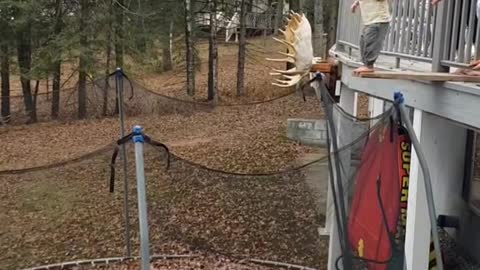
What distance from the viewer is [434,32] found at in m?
3.17

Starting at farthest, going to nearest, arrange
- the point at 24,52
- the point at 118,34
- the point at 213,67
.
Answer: the point at 213,67, the point at 118,34, the point at 24,52

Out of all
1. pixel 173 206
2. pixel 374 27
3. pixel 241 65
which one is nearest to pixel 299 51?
pixel 374 27

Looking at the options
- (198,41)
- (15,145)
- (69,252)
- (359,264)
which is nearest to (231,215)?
(69,252)

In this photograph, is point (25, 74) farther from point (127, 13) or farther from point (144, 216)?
point (144, 216)

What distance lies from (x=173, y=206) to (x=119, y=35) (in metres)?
8.91

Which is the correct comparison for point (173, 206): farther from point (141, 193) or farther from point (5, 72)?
point (5, 72)

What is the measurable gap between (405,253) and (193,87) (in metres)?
13.9

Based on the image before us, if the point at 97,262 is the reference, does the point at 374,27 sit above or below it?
above

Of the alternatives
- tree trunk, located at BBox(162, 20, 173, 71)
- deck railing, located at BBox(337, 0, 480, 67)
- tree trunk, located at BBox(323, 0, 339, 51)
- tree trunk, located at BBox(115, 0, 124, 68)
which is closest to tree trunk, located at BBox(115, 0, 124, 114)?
tree trunk, located at BBox(115, 0, 124, 68)

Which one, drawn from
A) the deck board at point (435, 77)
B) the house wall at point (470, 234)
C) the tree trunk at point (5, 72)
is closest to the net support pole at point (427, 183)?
the deck board at point (435, 77)

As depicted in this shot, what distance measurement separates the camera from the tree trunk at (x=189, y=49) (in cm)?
1688

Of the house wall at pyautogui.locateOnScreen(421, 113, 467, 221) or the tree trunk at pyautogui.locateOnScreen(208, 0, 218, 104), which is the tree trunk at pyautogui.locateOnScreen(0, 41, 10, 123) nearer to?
the tree trunk at pyautogui.locateOnScreen(208, 0, 218, 104)

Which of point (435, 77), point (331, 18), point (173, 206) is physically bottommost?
point (173, 206)

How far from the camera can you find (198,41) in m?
18.2
